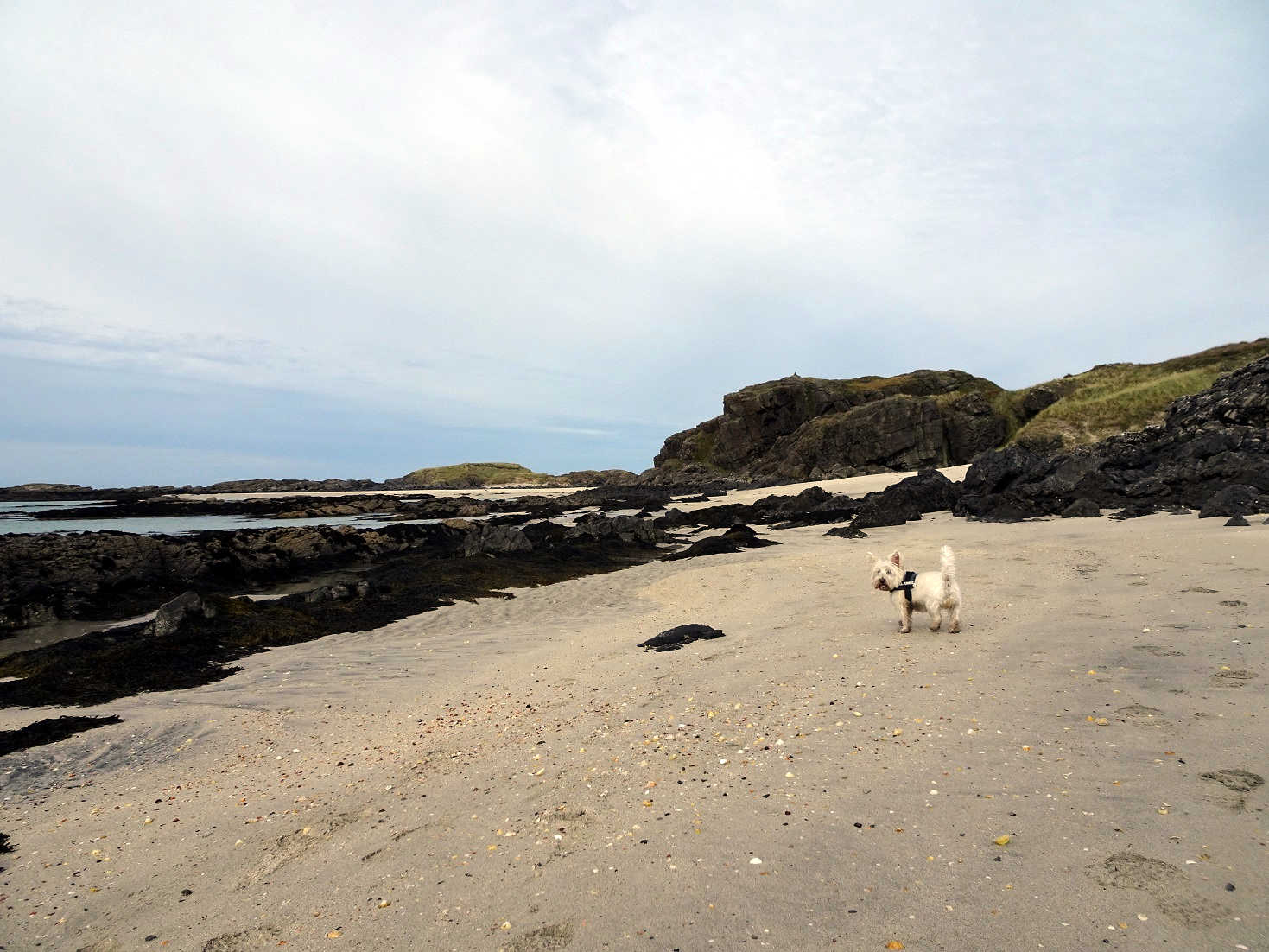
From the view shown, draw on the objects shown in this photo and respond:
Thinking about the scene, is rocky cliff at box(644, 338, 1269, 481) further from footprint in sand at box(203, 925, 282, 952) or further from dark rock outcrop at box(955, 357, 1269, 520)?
footprint in sand at box(203, 925, 282, 952)

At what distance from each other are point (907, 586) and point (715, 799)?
15.7ft

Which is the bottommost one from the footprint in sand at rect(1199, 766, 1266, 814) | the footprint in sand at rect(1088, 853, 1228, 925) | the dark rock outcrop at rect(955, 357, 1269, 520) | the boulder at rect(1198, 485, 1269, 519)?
the footprint in sand at rect(1088, 853, 1228, 925)

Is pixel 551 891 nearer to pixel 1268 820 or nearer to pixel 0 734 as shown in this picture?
pixel 1268 820

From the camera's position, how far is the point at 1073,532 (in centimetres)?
1598

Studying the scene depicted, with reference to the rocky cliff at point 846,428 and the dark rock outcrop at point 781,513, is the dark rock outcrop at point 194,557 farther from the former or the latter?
the rocky cliff at point 846,428

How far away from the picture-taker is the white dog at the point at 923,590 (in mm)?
7938

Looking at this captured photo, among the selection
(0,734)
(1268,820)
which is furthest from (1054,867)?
(0,734)

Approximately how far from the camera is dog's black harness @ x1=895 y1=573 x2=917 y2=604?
8172mm

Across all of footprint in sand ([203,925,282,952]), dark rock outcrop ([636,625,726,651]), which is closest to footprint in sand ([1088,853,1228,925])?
footprint in sand ([203,925,282,952])

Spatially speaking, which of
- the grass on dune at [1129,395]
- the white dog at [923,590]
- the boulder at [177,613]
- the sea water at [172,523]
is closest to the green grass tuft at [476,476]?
the sea water at [172,523]

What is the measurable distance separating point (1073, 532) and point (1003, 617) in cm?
933

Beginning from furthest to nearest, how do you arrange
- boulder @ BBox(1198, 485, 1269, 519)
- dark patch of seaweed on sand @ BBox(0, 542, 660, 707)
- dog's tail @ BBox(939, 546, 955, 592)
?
1. boulder @ BBox(1198, 485, 1269, 519)
2. dark patch of seaweed on sand @ BBox(0, 542, 660, 707)
3. dog's tail @ BBox(939, 546, 955, 592)

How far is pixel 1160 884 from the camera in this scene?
3.07 m

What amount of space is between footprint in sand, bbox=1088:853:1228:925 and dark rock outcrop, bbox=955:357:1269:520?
1577cm
